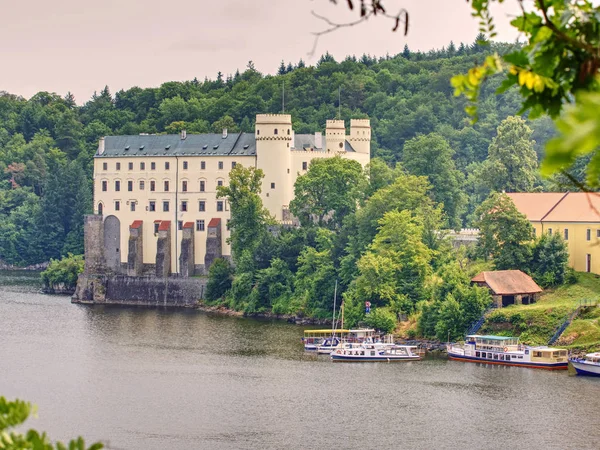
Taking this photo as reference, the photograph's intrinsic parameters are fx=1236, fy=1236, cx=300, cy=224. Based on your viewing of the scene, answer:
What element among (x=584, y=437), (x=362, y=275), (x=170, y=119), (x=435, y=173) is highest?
(x=170, y=119)

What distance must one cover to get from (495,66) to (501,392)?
45.2 metres

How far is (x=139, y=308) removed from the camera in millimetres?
85312

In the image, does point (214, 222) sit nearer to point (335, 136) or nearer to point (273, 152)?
point (273, 152)

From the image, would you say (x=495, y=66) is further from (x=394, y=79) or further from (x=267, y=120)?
(x=394, y=79)

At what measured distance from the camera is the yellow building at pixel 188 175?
288 feet

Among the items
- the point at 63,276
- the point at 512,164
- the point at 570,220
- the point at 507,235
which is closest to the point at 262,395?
the point at 507,235

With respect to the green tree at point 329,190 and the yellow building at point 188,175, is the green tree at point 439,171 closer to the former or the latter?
the green tree at point 329,190

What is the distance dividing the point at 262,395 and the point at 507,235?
22733 mm

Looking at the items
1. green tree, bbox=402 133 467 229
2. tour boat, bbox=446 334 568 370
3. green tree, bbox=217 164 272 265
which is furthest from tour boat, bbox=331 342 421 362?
green tree, bbox=402 133 467 229

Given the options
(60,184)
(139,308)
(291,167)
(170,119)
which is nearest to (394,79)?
(170,119)

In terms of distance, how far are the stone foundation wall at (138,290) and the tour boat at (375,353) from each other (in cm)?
2530

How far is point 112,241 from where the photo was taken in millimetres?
91062

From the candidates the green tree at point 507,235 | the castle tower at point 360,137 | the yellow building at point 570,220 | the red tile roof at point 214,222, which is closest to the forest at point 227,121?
the castle tower at point 360,137

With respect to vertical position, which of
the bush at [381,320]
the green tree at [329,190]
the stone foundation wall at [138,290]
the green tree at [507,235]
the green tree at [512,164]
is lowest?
the bush at [381,320]
